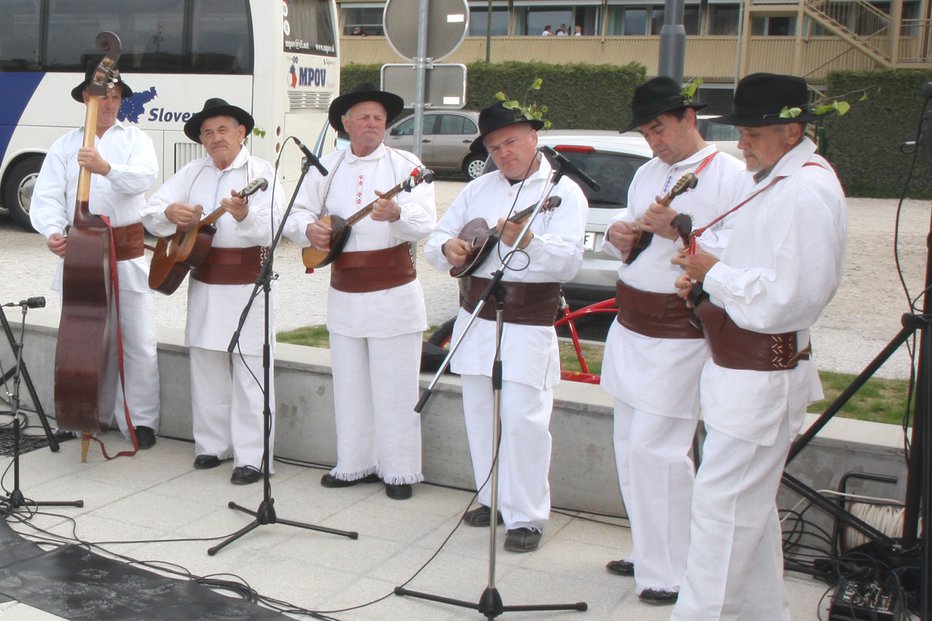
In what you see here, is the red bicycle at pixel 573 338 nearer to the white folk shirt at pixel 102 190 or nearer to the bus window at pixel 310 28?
the white folk shirt at pixel 102 190

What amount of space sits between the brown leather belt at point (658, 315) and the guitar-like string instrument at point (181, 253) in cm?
201

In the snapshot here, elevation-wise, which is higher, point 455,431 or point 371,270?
point 371,270

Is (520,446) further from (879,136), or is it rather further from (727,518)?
(879,136)

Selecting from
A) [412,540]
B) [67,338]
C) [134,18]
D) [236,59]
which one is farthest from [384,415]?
[134,18]

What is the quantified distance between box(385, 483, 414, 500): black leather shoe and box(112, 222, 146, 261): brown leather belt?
195 centimetres

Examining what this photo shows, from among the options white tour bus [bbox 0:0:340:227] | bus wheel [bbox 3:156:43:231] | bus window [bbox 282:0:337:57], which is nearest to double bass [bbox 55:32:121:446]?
white tour bus [bbox 0:0:340:227]

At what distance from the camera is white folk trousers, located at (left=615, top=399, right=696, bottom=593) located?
3977mm

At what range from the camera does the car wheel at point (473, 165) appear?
21345mm

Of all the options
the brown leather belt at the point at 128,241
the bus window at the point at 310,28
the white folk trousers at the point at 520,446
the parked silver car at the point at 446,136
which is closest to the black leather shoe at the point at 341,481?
the white folk trousers at the point at 520,446

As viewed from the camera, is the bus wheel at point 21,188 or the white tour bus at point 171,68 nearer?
the white tour bus at point 171,68

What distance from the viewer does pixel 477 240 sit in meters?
4.48

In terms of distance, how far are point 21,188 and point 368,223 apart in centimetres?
1102

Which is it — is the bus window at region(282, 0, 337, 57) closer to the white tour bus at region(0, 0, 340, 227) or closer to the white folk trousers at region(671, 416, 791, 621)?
the white tour bus at region(0, 0, 340, 227)

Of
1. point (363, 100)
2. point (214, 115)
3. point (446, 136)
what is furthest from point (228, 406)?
point (446, 136)
